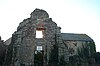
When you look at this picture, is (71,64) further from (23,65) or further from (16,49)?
(16,49)

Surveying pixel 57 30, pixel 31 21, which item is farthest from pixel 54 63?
pixel 31 21

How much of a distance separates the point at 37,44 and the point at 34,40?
802mm

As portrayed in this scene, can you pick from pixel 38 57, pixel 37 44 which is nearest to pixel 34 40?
pixel 37 44

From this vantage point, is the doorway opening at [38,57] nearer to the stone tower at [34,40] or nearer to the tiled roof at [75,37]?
the stone tower at [34,40]

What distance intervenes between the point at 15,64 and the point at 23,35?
4.58 metres

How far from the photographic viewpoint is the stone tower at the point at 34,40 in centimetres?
2094

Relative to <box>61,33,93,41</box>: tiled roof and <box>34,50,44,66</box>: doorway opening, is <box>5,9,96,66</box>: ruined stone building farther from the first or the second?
<box>61,33,93,41</box>: tiled roof

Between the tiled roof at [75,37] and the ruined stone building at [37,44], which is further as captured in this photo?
the tiled roof at [75,37]

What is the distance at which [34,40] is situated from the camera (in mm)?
22062

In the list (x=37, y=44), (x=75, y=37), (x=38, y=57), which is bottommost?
(x=38, y=57)

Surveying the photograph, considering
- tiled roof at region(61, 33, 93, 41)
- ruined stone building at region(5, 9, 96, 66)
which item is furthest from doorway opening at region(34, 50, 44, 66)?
tiled roof at region(61, 33, 93, 41)

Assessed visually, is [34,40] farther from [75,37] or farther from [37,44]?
[75,37]

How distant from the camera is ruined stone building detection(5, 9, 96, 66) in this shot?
2095cm

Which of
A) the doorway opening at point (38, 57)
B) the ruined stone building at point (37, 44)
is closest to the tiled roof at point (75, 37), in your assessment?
the ruined stone building at point (37, 44)
